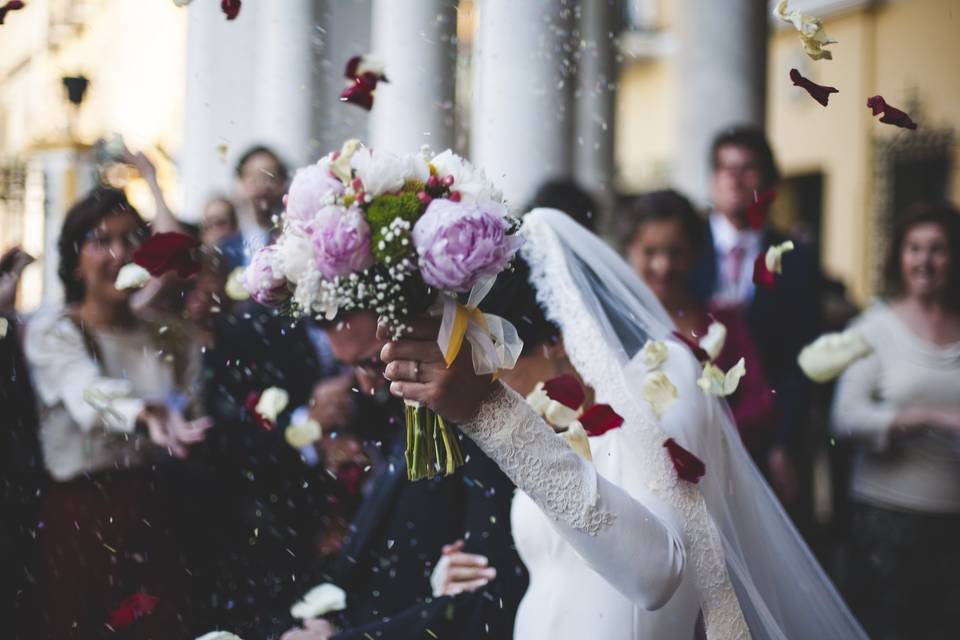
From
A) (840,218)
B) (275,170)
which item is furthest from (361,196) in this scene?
(840,218)

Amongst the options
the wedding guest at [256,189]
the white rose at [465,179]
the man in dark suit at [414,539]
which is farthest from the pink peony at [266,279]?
the wedding guest at [256,189]

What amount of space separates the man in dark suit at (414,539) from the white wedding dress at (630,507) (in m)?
0.16

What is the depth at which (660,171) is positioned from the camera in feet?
55.7

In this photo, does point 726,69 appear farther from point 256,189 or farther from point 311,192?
point 311,192

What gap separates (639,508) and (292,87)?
5249mm

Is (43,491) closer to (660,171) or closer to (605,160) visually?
Answer: (605,160)

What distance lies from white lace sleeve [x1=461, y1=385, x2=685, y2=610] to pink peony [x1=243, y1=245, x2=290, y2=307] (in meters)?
0.45

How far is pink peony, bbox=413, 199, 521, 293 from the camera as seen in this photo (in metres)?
2.11

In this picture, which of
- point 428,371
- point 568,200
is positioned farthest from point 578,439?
point 568,200

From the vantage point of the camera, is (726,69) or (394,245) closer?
(394,245)

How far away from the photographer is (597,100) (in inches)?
376

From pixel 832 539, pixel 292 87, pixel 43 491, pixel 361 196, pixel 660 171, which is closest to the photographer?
pixel 361 196

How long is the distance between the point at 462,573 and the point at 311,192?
1401 millimetres

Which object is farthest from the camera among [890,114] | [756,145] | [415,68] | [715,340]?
[415,68]
